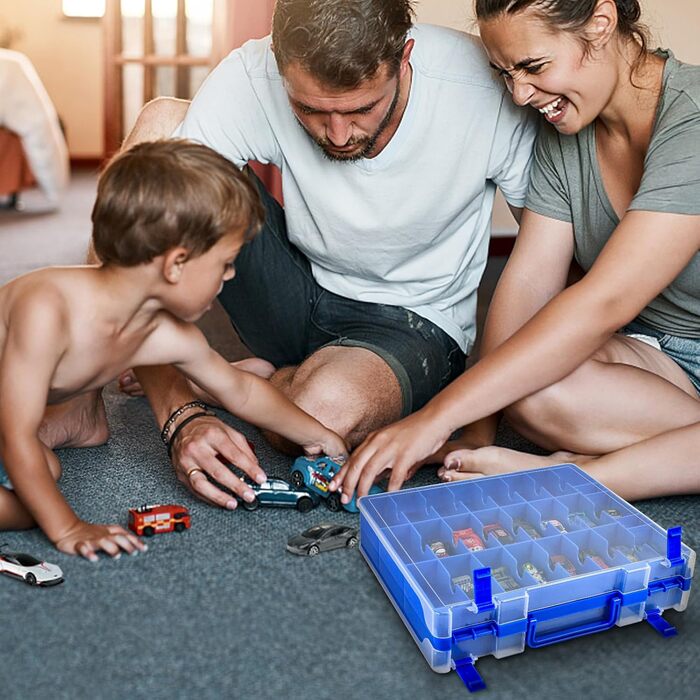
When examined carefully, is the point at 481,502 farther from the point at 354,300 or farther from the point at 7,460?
the point at 7,460

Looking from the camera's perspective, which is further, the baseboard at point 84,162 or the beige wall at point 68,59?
the baseboard at point 84,162

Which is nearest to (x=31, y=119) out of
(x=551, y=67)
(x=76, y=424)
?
(x=76, y=424)

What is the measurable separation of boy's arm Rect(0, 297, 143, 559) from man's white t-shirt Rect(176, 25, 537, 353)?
0.41m

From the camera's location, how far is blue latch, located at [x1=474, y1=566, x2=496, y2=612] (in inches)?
33.7

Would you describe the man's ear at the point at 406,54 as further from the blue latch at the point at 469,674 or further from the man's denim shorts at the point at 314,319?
the blue latch at the point at 469,674

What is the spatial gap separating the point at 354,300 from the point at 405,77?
1.14 ft

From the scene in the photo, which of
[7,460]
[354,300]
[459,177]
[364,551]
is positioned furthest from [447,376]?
[7,460]

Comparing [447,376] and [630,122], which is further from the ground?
[630,122]

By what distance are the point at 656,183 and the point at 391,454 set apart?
18.3 inches

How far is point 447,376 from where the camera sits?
4.71 ft

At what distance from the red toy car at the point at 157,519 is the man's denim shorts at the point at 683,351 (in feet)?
2.40

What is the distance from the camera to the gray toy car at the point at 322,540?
107 cm

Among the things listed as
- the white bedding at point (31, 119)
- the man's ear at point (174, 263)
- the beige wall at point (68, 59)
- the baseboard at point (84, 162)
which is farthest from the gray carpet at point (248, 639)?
the beige wall at point (68, 59)

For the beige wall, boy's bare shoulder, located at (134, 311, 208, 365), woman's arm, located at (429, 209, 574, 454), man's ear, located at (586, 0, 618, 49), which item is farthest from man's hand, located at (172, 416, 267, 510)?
the beige wall
